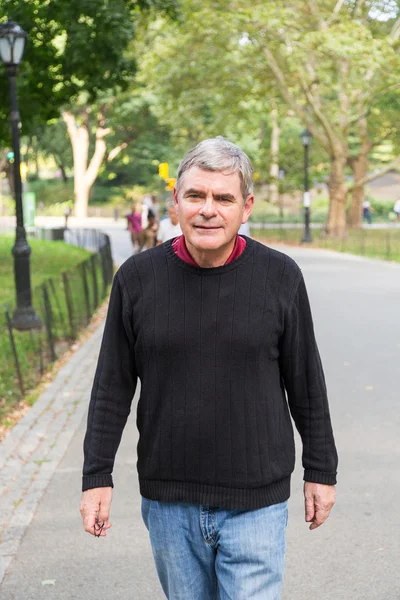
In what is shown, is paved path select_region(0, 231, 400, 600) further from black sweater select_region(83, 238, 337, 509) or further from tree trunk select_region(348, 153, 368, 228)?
tree trunk select_region(348, 153, 368, 228)

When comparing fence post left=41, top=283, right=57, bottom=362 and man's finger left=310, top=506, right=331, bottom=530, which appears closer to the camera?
man's finger left=310, top=506, right=331, bottom=530

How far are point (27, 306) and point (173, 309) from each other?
35.2 ft

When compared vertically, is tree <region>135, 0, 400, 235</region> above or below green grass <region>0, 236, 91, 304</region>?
above

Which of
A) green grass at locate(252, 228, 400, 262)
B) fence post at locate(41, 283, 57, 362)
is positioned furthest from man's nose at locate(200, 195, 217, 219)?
green grass at locate(252, 228, 400, 262)

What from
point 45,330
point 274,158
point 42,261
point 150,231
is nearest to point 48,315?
point 45,330

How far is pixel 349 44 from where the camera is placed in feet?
94.7

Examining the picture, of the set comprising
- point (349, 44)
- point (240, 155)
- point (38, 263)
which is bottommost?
point (38, 263)

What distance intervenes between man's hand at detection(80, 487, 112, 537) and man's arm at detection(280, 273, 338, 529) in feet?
1.85

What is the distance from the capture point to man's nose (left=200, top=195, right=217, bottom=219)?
8.82ft

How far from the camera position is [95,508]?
2.87 meters

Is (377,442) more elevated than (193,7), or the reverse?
(193,7)

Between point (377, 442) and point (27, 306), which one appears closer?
point (377, 442)

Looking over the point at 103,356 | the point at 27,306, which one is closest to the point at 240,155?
the point at 103,356

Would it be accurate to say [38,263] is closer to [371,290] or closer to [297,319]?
[371,290]
